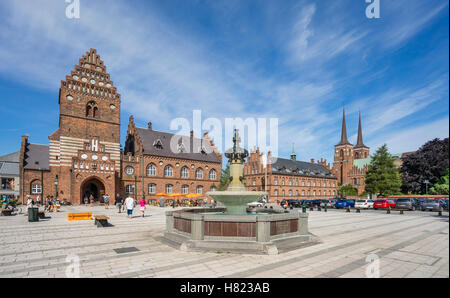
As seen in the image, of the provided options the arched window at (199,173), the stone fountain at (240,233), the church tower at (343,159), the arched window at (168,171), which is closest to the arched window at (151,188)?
the arched window at (168,171)

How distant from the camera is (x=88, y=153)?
1494 inches

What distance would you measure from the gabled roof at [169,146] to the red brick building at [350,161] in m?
53.8

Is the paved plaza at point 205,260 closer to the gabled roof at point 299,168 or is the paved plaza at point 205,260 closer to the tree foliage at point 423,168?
the tree foliage at point 423,168

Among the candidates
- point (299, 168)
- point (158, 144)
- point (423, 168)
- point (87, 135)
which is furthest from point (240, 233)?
point (299, 168)

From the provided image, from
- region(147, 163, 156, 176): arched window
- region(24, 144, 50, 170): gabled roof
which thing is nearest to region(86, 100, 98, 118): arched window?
region(24, 144, 50, 170): gabled roof

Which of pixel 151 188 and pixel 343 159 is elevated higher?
pixel 343 159

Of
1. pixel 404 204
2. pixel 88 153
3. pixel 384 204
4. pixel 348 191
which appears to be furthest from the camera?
pixel 348 191

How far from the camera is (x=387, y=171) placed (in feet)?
175

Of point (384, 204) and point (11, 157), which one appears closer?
point (384, 204)

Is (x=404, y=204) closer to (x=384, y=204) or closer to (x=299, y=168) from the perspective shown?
(x=384, y=204)

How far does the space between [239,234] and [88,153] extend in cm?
3599

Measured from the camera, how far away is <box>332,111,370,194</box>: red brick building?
83.7 m

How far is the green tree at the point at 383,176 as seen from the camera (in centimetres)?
5194
